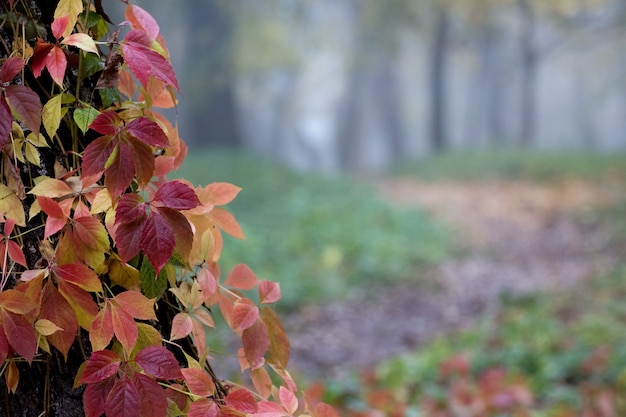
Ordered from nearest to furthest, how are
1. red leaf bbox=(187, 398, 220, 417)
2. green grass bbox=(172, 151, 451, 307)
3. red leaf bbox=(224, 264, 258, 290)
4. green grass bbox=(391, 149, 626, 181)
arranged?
red leaf bbox=(187, 398, 220, 417), red leaf bbox=(224, 264, 258, 290), green grass bbox=(172, 151, 451, 307), green grass bbox=(391, 149, 626, 181)

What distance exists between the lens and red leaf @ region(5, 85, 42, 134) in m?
0.91

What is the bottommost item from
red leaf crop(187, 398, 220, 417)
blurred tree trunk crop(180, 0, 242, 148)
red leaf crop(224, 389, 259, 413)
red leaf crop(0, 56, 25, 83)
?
blurred tree trunk crop(180, 0, 242, 148)

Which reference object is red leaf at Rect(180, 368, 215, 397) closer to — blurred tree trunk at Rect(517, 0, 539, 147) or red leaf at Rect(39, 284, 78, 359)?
red leaf at Rect(39, 284, 78, 359)

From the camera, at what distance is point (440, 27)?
22.6 metres

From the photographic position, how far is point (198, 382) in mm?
983

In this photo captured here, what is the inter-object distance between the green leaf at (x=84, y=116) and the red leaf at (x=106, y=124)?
71 mm

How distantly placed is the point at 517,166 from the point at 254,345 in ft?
51.4

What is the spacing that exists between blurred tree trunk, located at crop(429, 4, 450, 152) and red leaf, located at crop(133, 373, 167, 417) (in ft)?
72.0

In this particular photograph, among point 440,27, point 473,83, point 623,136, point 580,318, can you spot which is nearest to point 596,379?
point 580,318

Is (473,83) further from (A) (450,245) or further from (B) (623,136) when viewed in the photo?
(A) (450,245)

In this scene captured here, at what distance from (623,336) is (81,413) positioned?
4.87 m

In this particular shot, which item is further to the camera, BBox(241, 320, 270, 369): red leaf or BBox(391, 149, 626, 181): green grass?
BBox(391, 149, 626, 181): green grass

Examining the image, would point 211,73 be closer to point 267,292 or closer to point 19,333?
point 267,292

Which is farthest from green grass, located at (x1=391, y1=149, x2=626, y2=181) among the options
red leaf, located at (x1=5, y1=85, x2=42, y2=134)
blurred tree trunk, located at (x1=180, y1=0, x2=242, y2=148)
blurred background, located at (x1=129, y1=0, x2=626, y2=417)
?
red leaf, located at (x1=5, y1=85, x2=42, y2=134)
